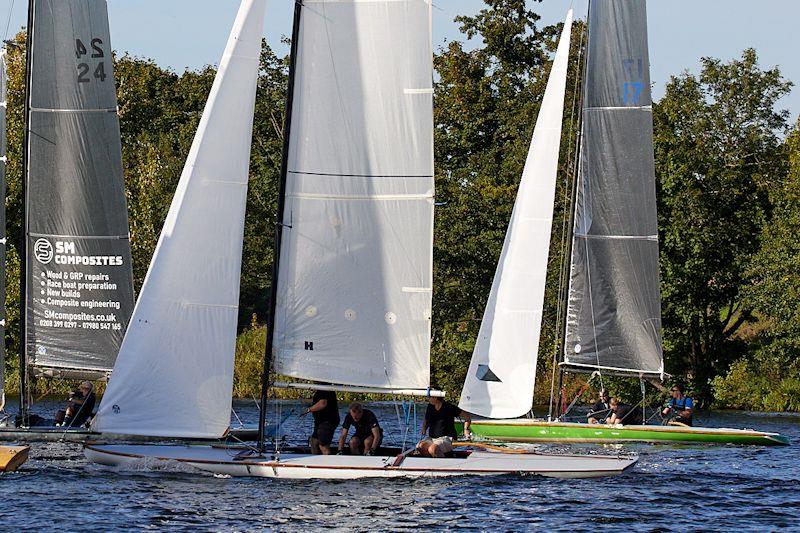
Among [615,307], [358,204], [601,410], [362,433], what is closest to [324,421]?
[362,433]

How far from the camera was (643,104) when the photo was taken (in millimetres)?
34812

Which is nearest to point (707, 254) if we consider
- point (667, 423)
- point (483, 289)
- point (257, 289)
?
point (483, 289)

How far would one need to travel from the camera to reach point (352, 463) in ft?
75.2

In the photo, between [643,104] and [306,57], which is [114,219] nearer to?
[306,57]

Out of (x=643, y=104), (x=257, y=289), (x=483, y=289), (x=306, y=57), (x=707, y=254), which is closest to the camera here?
(x=306, y=57)

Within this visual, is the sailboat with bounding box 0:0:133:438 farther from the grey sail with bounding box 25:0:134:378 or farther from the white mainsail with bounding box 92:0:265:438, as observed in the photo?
the white mainsail with bounding box 92:0:265:438

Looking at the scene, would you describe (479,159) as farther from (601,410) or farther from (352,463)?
(352,463)

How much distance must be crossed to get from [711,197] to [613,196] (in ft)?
52.2

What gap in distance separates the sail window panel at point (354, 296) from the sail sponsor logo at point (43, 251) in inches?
310

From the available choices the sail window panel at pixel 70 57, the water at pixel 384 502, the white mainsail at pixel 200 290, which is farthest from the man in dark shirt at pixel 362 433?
the sail window panel at pixel 70 57

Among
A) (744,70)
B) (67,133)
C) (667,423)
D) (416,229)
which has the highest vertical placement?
(744,70)

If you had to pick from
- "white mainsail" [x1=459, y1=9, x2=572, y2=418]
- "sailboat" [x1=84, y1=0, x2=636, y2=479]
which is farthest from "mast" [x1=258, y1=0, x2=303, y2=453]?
"white mainsail" [x1=459, y1=9, x2=572, y2=418]

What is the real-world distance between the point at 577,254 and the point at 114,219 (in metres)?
11.1

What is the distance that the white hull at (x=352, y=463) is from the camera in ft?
75.0
